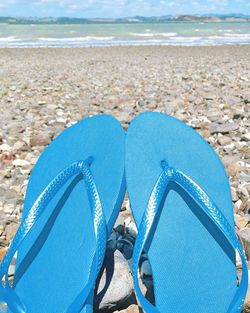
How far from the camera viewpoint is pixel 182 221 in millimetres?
1439

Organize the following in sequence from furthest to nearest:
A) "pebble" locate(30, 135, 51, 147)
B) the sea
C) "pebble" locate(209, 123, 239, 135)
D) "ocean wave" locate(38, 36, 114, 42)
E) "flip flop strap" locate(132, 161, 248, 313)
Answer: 1. "ocean wave" locate(38, 36, 114, 42)
2. the sea
3. "pebble" locate(209, 123, 239, 135)
4. "pebble" locate(30, 135, 51, 147)
5. "flip flop strap" locate(132, 161, 248, 313)

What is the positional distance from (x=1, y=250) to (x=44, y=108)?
294 centimetres

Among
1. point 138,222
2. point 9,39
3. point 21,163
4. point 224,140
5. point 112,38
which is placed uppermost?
point 112,38

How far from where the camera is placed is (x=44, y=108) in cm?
457

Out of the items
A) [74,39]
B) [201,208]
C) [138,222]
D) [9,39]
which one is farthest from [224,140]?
[74,39]

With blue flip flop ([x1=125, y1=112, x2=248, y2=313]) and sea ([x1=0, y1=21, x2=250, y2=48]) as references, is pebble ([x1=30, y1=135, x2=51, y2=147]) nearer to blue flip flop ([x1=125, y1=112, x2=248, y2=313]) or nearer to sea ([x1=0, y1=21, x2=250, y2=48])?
blue flip flop ([x1=125, y1=112, x2=248, y2=313])

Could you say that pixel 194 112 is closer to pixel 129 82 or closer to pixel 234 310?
pixel 129 82

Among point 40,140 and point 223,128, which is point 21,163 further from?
point 223,128

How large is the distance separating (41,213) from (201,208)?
20.6 inches

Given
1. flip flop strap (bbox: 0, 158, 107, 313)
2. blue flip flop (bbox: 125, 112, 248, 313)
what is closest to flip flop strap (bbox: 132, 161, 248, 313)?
blue flip flop (bbox: 125, 112, 248, 313)

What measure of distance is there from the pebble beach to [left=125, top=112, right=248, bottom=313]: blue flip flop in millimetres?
135

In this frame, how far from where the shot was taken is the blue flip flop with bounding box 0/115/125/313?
131 centimetres

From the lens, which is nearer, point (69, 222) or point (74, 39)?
point (69, 222)

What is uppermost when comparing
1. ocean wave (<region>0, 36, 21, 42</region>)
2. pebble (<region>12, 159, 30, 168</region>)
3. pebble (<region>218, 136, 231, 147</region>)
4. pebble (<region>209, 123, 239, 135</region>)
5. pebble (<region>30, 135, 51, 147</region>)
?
ocean wave (<region>0, 36, 21, 42</region>)
